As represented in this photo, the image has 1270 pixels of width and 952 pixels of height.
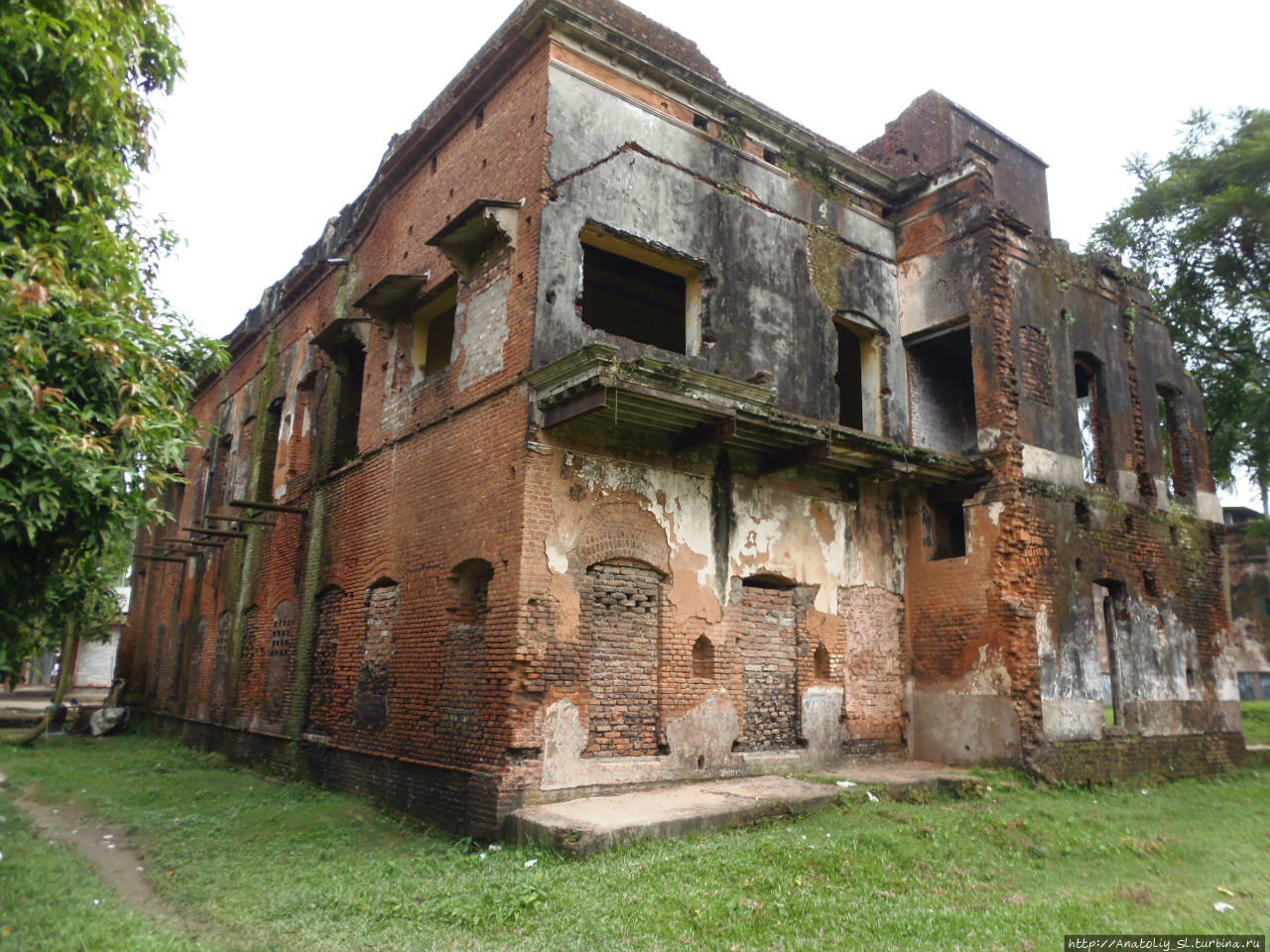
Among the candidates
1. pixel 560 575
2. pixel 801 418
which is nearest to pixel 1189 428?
pixel 801 418

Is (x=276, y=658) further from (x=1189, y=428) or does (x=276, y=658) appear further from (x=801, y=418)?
(x=1189, y=428)

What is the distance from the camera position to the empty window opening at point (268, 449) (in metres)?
16.3

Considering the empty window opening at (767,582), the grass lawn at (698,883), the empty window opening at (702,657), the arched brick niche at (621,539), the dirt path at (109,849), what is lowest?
the dirt path at (109,849)

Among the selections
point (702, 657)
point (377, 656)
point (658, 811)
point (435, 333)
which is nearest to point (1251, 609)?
point (702, 657)

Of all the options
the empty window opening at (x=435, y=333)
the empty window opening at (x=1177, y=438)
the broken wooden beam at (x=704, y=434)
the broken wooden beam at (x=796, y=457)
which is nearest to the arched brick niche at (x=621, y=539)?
the broken wooden beam at (x=704, y=434)

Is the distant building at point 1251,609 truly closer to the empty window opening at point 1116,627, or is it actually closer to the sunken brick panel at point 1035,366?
the empty window opening at point 1116,627

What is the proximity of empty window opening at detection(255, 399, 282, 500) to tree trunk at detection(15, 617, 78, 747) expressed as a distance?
495cm

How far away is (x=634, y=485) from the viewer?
32.2 ft

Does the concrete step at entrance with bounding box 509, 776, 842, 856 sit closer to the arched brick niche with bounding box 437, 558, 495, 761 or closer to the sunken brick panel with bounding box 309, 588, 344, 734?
the arched brick niche with bounding box 437, 558, 495, 761

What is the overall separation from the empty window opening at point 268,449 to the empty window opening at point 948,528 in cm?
1096

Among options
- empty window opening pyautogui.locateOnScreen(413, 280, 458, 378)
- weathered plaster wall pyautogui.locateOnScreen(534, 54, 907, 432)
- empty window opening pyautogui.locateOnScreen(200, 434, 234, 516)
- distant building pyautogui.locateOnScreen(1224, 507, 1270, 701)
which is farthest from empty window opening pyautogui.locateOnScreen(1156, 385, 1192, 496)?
distant building pyautogui.locateOnScreen(1224, 507, 1270, 701)

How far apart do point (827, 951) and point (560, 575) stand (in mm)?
4495

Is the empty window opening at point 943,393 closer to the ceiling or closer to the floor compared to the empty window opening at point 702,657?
closer to the ceiling

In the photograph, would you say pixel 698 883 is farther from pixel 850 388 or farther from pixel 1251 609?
pixel 1251 609
